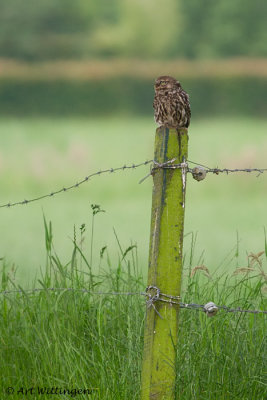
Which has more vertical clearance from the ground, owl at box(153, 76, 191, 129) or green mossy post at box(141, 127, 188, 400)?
owl at box(153, 76, 191, 129)

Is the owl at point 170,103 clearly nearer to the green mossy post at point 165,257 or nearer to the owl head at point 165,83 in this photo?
the owl head at point 165,83

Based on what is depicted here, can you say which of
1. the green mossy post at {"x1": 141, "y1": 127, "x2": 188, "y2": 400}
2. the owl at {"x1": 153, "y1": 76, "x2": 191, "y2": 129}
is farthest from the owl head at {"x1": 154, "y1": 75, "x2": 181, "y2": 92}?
the green mossy post at {"x1": 141, "y1": 127, "x2": 188, "y2": 400}

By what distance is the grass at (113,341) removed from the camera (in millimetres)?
2484

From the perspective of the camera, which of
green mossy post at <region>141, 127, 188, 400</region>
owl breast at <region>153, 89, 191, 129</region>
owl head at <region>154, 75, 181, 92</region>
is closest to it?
green mossy post at <region>141, 127, 188, 400</region>

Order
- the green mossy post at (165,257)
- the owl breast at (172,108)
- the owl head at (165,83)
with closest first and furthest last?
the green mossy post at (165,257), the owl breast at (172,108), the owl head at (165,83)

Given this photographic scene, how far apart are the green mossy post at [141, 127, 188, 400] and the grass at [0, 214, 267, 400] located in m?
0.15

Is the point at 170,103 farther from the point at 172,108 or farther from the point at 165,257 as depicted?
the point at 165,257

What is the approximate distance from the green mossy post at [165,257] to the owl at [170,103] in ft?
0.73

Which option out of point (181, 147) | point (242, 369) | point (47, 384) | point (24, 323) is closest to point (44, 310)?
point (24, 323)

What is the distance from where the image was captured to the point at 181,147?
7.39 feet

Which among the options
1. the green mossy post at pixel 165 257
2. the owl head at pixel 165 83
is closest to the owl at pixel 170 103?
the owl head at pixel 165 83

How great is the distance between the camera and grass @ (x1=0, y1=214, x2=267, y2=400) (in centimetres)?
248

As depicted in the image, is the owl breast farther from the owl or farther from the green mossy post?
the green mossy post

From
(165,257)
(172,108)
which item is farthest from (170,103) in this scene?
(165,257)
